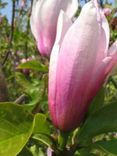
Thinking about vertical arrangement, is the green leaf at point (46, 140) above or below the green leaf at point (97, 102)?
below

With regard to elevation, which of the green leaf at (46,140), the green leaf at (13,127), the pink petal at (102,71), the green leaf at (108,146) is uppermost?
the pink petal at (102,71)

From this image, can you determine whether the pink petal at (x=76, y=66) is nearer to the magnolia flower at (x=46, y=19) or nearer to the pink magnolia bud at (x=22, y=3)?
the magnolia flower at (x=46, y=19)

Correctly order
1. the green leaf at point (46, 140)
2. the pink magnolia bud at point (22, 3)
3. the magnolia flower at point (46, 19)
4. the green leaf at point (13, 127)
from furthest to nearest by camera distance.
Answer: the pink magnolia bud at point (22, 3) < the magnolia flower at point (46, 19) < the green leaf at point (46, 140) < the green leaf at point (13, 127)

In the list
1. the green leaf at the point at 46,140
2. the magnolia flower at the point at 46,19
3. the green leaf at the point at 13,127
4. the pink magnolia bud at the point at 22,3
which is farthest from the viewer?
the pink magnolia bud at the point at 22,3

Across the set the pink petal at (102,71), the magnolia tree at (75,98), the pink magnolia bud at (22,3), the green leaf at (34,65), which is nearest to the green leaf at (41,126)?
the magnolia tree at (75,98)

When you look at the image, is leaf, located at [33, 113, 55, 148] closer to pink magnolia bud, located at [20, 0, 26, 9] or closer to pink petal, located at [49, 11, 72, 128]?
pink petal, located at [49, 11, 72, 128]

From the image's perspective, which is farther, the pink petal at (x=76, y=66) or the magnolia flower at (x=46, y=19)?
the magnolia flower at (x=46, y=19)

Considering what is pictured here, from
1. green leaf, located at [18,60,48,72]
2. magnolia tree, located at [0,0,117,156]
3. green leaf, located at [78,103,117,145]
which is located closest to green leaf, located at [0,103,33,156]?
magnolia tree, located at [0,0,117,156]
